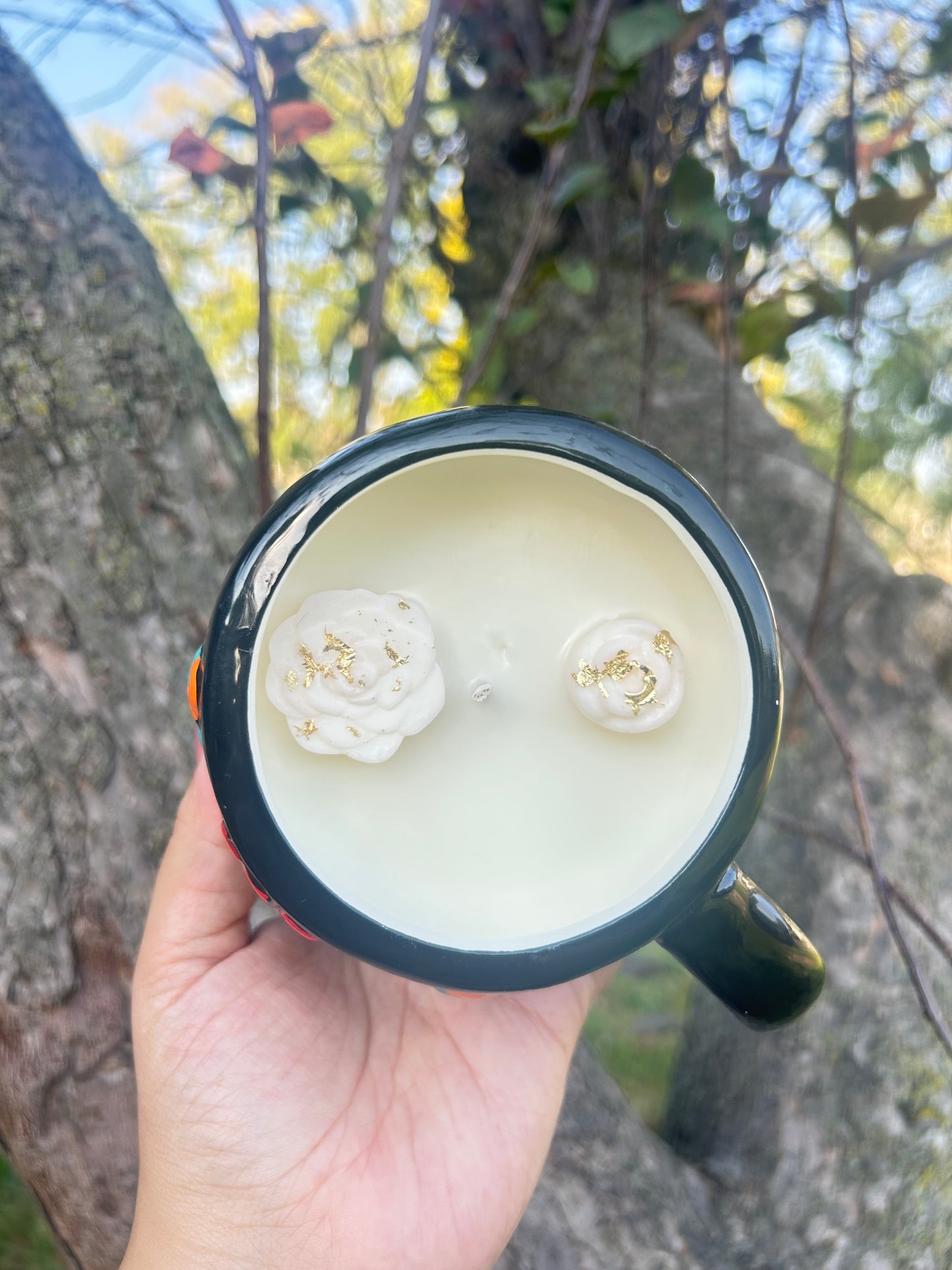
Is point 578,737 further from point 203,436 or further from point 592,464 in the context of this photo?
point 203,436

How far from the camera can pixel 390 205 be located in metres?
0.69

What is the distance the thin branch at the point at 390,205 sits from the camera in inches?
25.6

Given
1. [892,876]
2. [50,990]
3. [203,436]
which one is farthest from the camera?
[892,876]

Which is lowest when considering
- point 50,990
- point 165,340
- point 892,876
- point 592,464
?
point 892,876

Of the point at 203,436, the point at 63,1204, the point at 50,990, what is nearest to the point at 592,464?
the point at 203,436

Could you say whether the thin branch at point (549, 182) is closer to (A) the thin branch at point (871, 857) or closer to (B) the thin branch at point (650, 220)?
(B) the thin branch at point (650, 220)

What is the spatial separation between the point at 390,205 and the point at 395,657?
1.49 ft

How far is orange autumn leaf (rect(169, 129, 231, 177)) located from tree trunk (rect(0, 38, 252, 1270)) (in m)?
0.15

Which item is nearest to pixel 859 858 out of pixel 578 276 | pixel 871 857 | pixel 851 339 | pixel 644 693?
pixel 871 857

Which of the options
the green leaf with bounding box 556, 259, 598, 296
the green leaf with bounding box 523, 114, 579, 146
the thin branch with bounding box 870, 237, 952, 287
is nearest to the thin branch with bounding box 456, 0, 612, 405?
the green leaf with bounding box 523, 114, 579, 146

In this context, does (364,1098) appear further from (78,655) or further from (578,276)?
(578,276)

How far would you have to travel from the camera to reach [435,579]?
46cm

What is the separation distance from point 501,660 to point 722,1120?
588mm

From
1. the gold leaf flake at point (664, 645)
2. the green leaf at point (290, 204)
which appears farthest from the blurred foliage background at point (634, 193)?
the gold leaf flake at point (664, 645)
